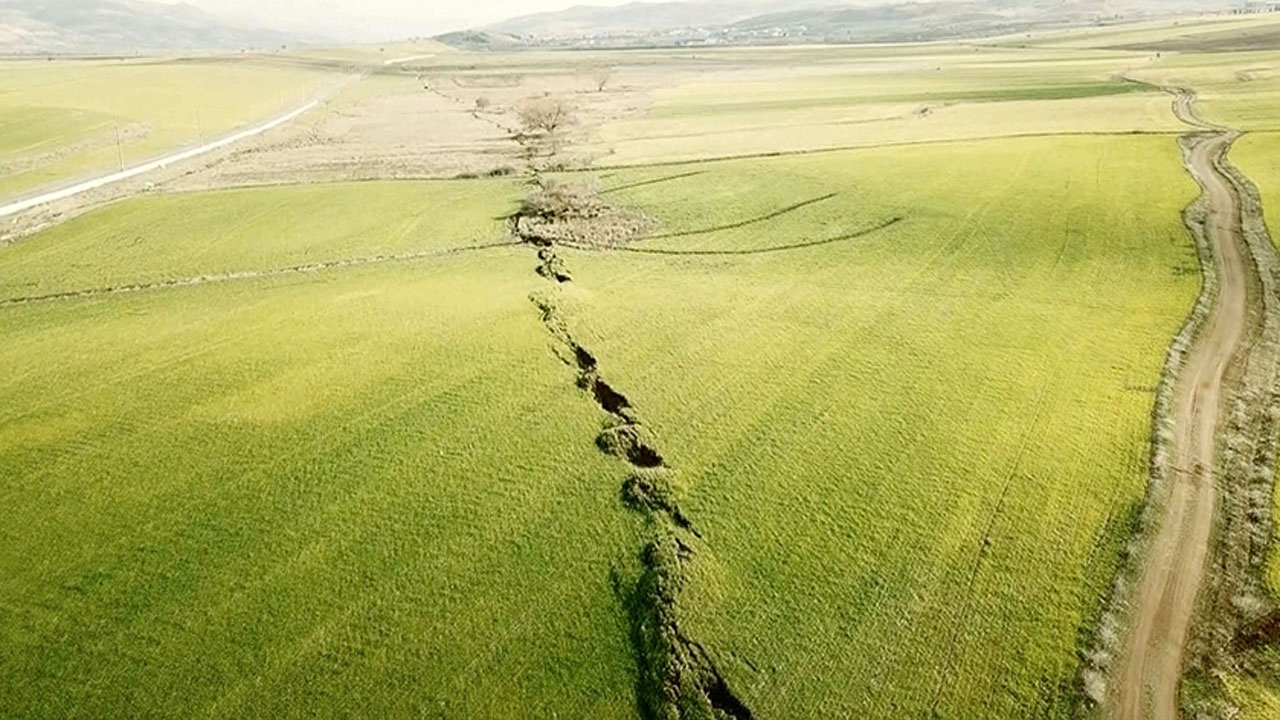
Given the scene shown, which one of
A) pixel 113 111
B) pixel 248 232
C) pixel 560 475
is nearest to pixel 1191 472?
pixel 560 475

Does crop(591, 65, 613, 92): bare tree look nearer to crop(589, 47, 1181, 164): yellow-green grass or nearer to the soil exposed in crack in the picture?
crop(589, 47, 1181, 164): yellow-green grass

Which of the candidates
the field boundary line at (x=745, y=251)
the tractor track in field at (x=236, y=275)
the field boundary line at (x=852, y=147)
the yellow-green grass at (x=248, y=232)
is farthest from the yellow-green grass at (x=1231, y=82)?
the tractor track in field at (x=236, y=275)

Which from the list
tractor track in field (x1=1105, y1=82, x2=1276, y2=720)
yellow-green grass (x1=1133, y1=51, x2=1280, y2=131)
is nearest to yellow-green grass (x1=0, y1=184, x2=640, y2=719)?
tractor track in field (x1=1105, y1=82, x2=1276, y2=720)

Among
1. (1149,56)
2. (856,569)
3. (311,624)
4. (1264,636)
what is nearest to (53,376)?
(311,624)

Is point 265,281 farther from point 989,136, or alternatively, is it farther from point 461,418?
point 989,136

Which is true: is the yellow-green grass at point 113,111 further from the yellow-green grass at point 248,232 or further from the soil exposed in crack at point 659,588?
the soil exposed in crack at point 659,588

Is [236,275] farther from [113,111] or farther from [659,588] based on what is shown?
[113,111]
